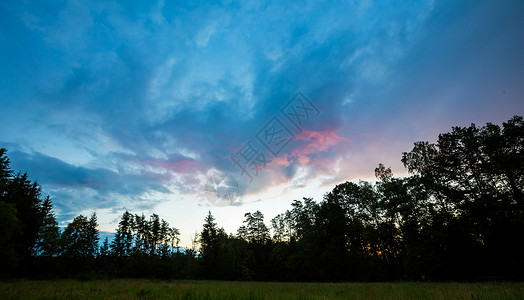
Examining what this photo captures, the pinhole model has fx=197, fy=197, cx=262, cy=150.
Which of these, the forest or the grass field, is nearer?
the grass field

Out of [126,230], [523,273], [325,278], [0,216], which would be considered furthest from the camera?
[126,230]

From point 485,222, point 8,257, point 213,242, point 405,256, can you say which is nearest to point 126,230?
point 213,242

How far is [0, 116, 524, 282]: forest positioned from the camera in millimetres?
20625

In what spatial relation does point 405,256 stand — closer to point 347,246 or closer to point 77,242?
point 347,246

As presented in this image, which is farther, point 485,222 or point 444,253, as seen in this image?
point 444,253

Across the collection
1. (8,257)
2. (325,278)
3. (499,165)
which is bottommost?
(325,278)

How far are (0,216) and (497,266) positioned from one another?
5036 cm

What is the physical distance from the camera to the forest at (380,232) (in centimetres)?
2062

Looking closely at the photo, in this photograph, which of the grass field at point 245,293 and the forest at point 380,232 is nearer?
the grass field at point 245,293

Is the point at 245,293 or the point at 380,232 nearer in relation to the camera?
the point at 245,293

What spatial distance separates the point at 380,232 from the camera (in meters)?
30.3

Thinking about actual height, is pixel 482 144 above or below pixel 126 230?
above

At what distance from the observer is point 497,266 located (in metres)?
20.3

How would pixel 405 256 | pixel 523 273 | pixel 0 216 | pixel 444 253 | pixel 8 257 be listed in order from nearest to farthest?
pixel 523 273 < pixel 0 216 < pixel 8 257 < pixel 444 253 < pixel 405 256
